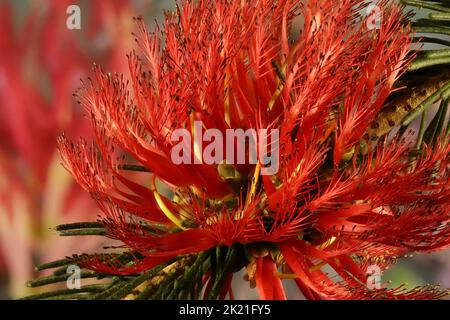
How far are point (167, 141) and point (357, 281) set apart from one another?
0.34ft

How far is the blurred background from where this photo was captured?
848 millimetres

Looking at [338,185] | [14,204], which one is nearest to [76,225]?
[338,185]

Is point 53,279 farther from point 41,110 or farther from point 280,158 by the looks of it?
point 41,110

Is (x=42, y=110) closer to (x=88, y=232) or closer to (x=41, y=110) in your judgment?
(x=41, y=110)

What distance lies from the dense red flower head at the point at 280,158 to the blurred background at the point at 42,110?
0.59 m

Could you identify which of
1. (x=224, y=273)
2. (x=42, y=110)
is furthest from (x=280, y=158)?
(x=42, y=110)

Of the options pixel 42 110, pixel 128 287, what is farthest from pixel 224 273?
pixel 42 110

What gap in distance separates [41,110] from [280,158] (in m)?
0.70

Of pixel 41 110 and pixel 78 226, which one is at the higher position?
pixel 41 110

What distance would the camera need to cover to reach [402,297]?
0.80ft

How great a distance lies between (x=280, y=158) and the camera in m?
0.24

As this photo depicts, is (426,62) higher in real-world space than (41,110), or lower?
lower

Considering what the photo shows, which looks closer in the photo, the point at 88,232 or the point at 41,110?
the point at 88,232

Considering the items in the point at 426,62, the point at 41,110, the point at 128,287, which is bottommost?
the point at 128,287
